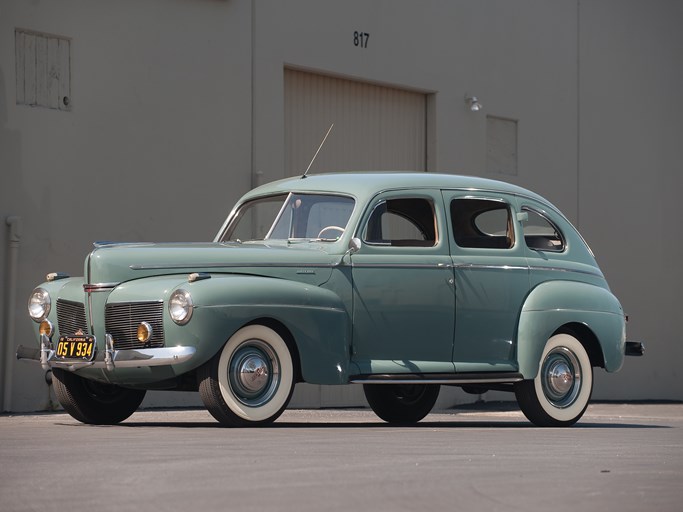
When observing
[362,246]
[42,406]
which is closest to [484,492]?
[362,246]

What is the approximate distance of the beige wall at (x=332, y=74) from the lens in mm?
13562

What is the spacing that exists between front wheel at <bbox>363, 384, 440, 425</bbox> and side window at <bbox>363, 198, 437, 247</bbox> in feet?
5.48

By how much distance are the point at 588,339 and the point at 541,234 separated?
0.95 meters

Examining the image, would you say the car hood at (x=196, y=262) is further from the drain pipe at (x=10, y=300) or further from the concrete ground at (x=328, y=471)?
the drain pipe at (x=10, y=300)

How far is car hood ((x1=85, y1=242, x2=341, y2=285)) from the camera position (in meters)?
8.90

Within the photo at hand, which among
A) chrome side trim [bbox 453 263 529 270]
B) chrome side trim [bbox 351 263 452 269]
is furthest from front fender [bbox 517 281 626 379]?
chrome side trim [bbox 351 263 452 269]

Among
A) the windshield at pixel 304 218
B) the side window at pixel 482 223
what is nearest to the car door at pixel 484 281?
the side window at pixel 482 223

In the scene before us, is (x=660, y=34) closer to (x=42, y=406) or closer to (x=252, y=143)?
(x=252, y=143)

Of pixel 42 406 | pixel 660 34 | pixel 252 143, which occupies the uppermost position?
pixel 660 34

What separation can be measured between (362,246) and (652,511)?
466cm

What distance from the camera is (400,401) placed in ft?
36.9

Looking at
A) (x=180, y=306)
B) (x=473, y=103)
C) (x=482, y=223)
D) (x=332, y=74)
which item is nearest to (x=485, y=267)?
(x=482, y=223)

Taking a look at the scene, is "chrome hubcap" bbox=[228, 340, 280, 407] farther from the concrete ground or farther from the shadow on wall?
the shadow on wall

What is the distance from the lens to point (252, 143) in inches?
615
